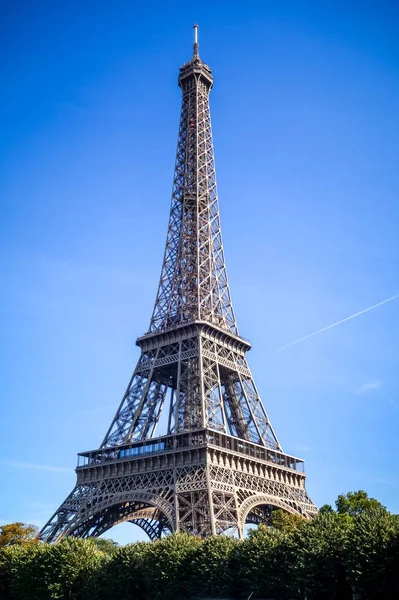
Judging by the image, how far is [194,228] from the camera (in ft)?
220

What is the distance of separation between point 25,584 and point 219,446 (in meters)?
17.7

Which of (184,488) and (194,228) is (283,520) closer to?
(184,488)

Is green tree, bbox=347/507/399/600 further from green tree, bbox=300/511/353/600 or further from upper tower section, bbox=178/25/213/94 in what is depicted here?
upper tower section, bbox=178/25/213/94

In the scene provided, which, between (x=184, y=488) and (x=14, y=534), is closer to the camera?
(x=184, y=488)

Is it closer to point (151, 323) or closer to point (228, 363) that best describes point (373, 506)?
point (228, 363)

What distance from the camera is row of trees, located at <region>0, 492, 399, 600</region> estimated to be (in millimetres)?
27766

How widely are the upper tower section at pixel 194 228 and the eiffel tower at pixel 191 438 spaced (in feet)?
0.50

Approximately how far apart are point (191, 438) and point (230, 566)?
581 inches

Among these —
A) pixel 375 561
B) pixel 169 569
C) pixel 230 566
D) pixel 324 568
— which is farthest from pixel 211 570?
pixel 375 561

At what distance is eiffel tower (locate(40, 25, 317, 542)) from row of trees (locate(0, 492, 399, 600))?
20.4 ft

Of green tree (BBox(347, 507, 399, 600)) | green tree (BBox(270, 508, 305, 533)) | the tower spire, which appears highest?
the tower spire

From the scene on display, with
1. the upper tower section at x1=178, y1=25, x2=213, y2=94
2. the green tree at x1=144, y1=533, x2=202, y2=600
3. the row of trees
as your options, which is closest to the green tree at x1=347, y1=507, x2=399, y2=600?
the row of trees

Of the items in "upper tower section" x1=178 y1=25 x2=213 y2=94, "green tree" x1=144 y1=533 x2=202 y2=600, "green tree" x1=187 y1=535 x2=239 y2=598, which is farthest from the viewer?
"upper tower section" x1=178 y1=25 x2=213 y2=94

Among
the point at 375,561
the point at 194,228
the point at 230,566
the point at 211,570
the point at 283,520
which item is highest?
the point at 194,228
